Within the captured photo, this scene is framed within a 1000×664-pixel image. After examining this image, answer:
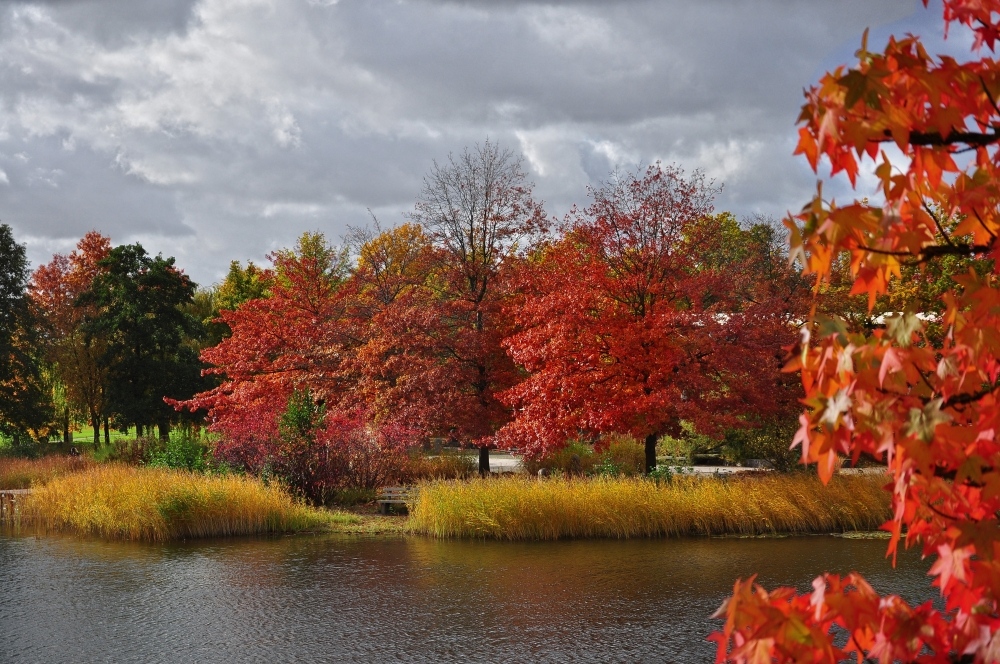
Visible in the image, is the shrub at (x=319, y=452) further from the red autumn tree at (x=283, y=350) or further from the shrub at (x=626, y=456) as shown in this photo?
the shrub at (x=626, y=456)

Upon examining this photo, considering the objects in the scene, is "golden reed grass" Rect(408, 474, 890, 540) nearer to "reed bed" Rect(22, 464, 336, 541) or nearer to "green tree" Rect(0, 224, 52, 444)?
"reed bed" Rect(22, 464, 336, 541)

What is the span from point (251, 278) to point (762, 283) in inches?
1135

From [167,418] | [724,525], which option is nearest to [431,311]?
[724,525]

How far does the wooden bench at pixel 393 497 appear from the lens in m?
18.2

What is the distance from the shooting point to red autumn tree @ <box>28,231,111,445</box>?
38.5 m

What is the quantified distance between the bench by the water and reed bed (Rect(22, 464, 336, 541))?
1693 mm

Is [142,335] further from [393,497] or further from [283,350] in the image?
[393,497]

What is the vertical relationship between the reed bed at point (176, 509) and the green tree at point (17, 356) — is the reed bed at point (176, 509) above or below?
below

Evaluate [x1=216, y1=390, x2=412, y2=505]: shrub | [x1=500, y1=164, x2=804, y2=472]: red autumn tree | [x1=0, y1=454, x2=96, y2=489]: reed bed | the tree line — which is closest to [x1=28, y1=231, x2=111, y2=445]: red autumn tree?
the tree line

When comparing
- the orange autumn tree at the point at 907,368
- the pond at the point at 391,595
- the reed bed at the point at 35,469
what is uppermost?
the orange autumn tree at the point at 907,368

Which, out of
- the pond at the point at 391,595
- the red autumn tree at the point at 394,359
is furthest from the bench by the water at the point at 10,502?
the red autumn tree at the point at 394,359

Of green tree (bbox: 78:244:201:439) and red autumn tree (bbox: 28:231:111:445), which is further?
red autumn tree (bbox: 28:231:111:445)

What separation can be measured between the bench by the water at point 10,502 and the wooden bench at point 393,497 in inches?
298

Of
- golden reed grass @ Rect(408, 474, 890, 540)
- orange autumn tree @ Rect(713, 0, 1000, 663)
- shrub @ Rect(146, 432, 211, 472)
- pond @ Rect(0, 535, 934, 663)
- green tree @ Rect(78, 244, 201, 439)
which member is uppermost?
green tree @ Rect(78, 244, 201, 439)
